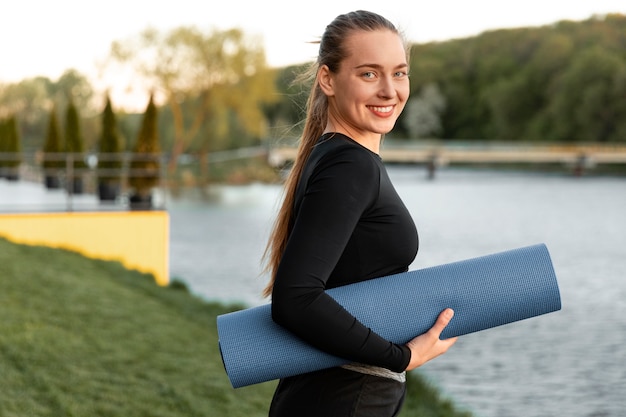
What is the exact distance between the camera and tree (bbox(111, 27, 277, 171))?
4244 centimetres

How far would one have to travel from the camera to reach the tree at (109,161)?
40.5 feet

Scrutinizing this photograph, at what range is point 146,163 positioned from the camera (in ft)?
39.5

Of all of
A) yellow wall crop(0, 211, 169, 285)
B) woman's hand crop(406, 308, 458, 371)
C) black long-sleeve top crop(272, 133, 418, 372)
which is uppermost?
black long-sleeve top crop(272, 133, 418, 372)

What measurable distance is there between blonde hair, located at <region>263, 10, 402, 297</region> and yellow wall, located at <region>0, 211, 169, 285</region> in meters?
8.85

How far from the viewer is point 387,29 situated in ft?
4.69

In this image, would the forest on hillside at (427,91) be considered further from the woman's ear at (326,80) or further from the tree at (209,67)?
the woman's ear at (326,80)

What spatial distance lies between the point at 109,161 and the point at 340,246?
38.3 ft

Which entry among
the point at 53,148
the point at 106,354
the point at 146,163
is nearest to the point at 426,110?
the point at 53,148

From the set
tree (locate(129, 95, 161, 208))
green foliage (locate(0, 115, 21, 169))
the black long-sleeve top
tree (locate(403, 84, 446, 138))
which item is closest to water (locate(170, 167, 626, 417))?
the black long-sleeve top

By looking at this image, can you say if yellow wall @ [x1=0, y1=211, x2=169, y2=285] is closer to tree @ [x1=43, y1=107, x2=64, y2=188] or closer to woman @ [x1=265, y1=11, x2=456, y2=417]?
tree @ [x1=43, y1=107, x2=64, y2=188]

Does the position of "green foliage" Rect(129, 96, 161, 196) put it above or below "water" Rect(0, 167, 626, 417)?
above

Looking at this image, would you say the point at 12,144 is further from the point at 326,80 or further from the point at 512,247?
the point at 326,80

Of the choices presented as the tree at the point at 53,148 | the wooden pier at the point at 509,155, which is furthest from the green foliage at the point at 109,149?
the wooden pier at the point at 509,155

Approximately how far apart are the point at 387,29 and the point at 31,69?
122 ft
